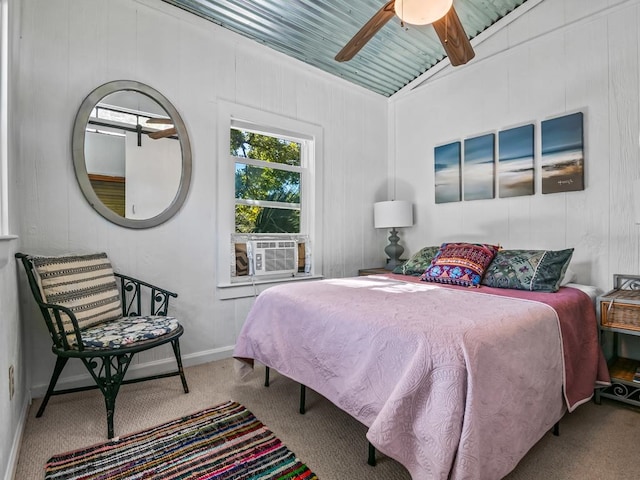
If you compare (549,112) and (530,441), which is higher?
(549,112)

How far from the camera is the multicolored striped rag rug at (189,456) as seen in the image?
4.85 ft

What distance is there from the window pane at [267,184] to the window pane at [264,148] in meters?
0.11

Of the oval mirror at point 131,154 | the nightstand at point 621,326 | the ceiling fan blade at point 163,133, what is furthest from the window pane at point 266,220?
the nightstand at point 621,326

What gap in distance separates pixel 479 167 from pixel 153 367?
10.8 feet

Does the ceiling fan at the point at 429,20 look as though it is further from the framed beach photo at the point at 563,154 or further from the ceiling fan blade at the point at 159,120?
the ceiling fan blade at the point at 159,120

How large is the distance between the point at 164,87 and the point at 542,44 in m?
3.10

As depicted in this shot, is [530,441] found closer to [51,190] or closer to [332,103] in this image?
[51,190]

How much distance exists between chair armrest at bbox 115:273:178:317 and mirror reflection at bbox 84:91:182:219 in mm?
487

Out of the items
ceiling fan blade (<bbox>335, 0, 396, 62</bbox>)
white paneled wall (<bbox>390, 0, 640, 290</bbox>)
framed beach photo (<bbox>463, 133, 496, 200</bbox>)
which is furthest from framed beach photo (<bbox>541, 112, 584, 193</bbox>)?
ceiling fan blade (<bbox>335, 0, 396, 62</bbox>)

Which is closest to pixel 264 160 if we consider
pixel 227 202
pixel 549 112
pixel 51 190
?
pixel 227 202

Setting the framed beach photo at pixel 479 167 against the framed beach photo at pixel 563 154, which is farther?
the framed beach photo at pixel 479 167

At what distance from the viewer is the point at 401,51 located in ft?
11.0

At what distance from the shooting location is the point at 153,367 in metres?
2.58

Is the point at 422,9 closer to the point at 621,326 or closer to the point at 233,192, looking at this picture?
the point at 233,192
